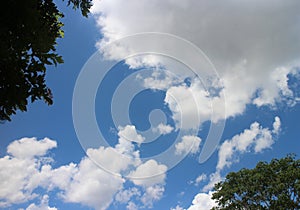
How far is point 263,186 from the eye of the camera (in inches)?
1056

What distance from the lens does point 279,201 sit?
81.4ft

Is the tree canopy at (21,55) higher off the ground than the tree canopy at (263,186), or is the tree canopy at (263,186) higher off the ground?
the tree canopy at (263,186)

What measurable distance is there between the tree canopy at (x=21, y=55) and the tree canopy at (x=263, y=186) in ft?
81.1

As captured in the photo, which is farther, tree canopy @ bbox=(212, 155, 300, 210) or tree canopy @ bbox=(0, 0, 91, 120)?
tree canopy @ bbox=(212, 155, 300, 210)

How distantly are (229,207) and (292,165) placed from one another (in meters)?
7.12

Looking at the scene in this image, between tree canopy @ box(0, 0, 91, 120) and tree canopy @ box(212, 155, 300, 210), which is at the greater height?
tree canopy @ box(212, 155, 300, 210)

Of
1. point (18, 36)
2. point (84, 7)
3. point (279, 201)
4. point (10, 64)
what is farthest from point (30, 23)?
point (279, 201)

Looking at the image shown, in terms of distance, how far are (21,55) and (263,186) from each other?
1041 inches

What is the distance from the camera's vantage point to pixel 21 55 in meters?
5.80

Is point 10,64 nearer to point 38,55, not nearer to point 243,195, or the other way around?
point 38,55

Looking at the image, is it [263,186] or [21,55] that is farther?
[263,186]

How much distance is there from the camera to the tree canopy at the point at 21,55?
546 cm

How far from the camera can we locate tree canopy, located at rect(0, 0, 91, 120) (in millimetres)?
5465

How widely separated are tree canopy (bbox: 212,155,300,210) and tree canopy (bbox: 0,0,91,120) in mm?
24727
